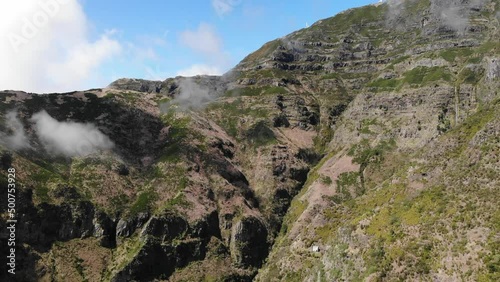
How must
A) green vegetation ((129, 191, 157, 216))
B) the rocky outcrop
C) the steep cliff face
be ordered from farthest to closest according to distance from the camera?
1. green vegetation ((129, 191, 157, 216))
2. the rocky outcrop
3. the steep cliff face

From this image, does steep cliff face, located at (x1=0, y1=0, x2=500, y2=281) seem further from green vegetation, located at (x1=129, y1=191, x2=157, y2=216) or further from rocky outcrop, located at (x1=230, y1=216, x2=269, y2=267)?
green vegetation, located at (x1=129, y1=191, x2=157, y2=216)

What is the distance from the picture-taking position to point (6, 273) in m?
135

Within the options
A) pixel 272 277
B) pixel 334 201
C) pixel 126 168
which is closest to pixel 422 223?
pixel 272 277

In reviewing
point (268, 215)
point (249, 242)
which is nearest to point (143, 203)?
point (249, 242)

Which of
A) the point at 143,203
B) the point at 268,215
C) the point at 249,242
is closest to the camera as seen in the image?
the point at 249,242

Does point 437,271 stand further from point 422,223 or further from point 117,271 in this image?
point 117,271

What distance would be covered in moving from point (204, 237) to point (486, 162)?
11372 cm

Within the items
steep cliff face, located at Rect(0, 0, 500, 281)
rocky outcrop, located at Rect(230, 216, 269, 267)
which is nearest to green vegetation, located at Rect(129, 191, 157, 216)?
steep cliff face, located at Rect(0, 0, 500, 281)

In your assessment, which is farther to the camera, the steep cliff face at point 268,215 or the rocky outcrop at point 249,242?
the rocky outcrop at point 249,242

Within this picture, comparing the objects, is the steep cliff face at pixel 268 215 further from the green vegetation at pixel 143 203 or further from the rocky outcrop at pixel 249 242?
the green vegetation at pixel 143 203

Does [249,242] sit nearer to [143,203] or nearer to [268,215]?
[268,215]

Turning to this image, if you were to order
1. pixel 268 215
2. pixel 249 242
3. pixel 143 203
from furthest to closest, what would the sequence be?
1. pixel 268 215
2. pixel 143 203
3. pixel 249 242

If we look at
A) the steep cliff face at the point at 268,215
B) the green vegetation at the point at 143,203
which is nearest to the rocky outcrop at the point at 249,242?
the steep cliff face at the point at 268,215

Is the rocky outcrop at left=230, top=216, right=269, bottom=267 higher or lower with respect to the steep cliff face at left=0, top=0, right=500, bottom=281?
lower
